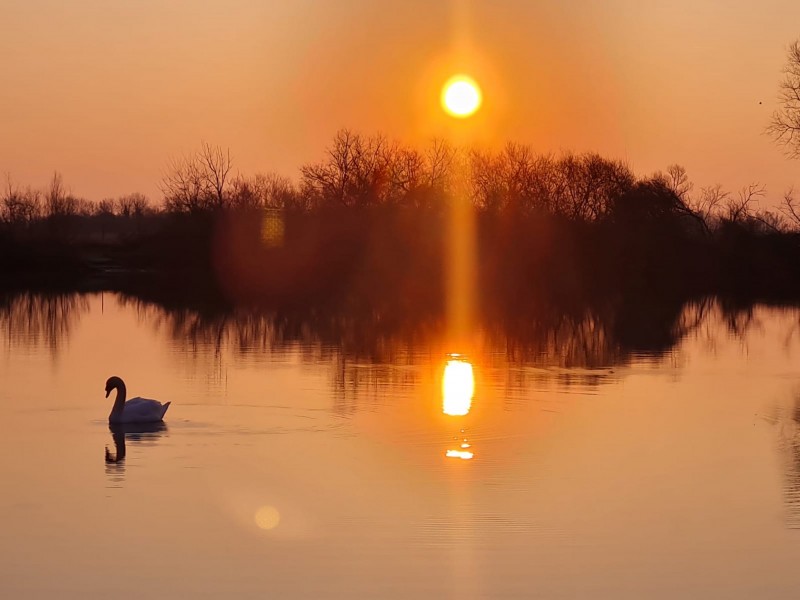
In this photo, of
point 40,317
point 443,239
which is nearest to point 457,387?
point 40,317

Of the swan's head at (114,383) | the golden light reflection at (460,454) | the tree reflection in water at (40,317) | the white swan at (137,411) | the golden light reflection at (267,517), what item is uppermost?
the tree reflection in water at (40,317)

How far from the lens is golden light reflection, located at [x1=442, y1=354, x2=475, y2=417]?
16922 millimetres

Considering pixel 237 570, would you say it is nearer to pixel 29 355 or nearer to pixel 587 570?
pixel 587 570

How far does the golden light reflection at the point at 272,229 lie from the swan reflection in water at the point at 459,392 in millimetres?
40001

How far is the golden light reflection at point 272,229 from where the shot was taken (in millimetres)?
64062

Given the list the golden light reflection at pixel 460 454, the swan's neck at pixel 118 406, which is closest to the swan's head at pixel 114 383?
the swan's neck at pixel 118 406

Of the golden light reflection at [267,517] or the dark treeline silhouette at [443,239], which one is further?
the dark treeline silhouette at [443,239]

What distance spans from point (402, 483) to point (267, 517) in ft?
5.47

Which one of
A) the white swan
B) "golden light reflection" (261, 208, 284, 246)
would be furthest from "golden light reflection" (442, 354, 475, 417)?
"golden light reflection" (261, 208, 284, 246)

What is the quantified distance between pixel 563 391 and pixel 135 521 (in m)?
9.76

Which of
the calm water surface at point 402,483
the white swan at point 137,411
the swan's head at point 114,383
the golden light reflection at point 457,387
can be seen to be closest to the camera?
the calm water surface at point 402,483

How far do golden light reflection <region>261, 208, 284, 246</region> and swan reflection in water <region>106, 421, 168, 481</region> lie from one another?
48962 millimetres

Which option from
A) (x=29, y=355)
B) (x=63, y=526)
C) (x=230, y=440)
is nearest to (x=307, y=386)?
(x=230, y=440)

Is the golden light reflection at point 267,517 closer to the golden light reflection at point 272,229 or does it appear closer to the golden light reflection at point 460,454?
the golden light reflection at point 460,454
